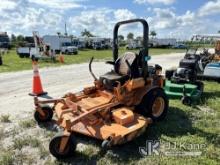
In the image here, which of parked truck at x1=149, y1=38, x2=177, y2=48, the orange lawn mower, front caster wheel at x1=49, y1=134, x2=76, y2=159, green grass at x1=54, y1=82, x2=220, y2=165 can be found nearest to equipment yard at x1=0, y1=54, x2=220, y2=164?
green grass at x1=54, y1=82, x2=220, y2=165

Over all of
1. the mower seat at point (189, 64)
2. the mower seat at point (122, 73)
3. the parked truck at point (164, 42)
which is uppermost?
the mower seat at point (122, 73)

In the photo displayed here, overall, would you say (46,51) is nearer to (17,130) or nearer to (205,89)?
(205,89)

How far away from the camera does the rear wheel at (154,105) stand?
553 cm

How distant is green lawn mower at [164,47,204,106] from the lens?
7172 millimetres

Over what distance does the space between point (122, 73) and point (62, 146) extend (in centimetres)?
215

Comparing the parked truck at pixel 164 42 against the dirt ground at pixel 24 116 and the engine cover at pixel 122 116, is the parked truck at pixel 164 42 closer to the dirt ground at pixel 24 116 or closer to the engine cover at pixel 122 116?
the dirt ground at pixel 24 116

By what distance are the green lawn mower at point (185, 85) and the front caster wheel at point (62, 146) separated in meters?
3.68

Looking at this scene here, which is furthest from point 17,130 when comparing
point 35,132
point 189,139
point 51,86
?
point 51,86

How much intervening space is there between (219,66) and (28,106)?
6.99m

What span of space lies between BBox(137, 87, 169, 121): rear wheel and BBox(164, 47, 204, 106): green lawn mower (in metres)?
1.36

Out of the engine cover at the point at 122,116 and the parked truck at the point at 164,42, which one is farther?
the parked truck at the point at 164,42
